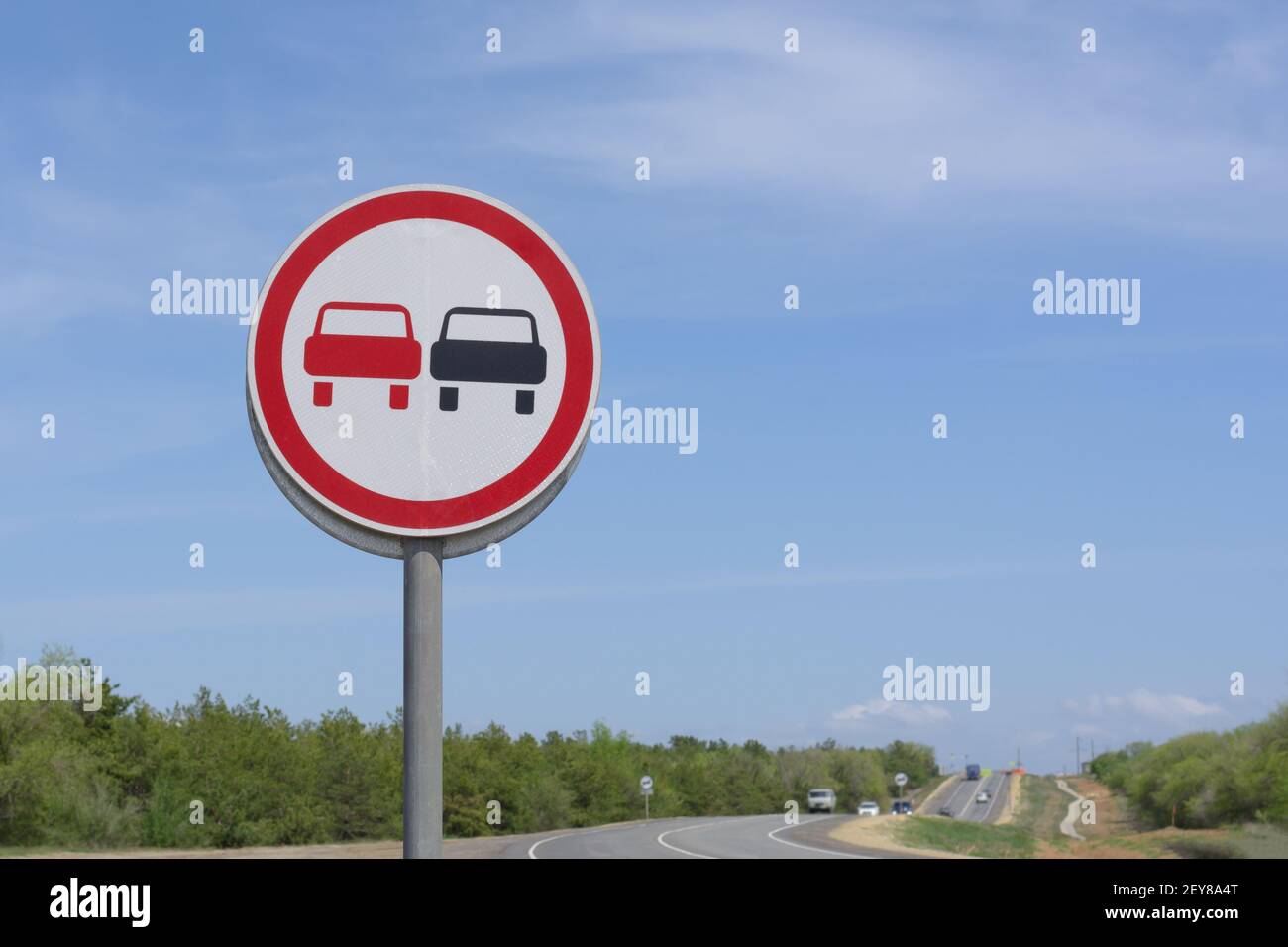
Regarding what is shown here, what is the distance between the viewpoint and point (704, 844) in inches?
1527

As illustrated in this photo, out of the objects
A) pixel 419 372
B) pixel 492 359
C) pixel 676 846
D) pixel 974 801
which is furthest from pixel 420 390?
pixel 974 801

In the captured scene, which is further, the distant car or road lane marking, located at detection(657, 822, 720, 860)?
the distant car

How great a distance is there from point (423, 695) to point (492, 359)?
706mm

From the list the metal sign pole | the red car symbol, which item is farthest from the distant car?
the red car symbol

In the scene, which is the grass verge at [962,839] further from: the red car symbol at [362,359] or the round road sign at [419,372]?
the red car symbol at [362,359]

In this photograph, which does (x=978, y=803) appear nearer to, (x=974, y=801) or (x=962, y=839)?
(x=974, y=801)

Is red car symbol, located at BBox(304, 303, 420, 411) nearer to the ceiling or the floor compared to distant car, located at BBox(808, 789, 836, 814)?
nearer to the ceiling

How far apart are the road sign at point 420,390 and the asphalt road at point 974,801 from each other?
75087 millimetres

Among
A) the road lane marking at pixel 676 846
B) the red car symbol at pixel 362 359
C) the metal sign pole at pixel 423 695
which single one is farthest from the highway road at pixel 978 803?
the red car symbol at pixel 362 359

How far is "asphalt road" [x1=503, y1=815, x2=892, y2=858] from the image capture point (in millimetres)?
33859

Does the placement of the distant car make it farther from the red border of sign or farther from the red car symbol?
Result: the red car symbol

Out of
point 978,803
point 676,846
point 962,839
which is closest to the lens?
point 676,846
